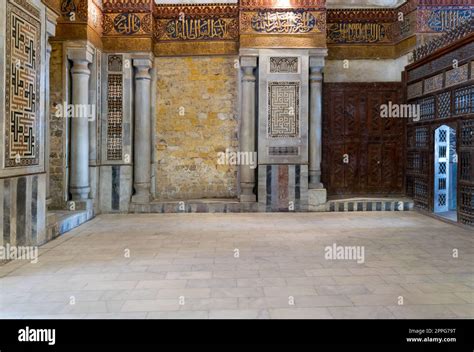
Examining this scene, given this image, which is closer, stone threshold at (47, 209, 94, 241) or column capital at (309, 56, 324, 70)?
stone threshold at (47, 209, 94, 241)

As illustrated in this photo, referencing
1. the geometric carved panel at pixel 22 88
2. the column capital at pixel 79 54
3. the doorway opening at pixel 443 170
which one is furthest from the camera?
the doorway opening at pixel 443 170

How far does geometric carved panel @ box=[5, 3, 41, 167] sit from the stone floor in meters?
1.26

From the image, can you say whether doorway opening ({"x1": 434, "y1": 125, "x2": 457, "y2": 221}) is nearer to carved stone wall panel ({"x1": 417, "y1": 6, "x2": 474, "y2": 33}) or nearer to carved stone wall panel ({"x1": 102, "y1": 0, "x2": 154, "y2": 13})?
carved stone wall panel ({"x1": 417, "y1": 6, "x2": 474, "y2": 33})

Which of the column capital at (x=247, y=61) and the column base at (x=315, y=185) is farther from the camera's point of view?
the column base at (x=315, y=185)

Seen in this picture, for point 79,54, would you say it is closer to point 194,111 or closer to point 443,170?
point 194,111

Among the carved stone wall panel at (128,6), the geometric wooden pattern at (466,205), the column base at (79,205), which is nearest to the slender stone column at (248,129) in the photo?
the carved stone wall panel at (128,6)

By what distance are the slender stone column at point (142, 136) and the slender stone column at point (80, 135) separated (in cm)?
108

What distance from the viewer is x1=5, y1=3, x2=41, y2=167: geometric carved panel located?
15.5 feet

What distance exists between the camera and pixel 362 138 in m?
9.12

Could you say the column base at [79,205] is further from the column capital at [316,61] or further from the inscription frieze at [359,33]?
the inscription frieze at [359,33]

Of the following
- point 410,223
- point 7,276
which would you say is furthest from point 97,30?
point 410,223

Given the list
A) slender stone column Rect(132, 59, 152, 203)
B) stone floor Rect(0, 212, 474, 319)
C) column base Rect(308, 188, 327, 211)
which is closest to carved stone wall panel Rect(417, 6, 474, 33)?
column base Rect(308, 188, 327, 211)

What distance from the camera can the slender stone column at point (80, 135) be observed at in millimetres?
7680

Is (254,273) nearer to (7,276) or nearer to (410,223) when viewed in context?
(7,276)
